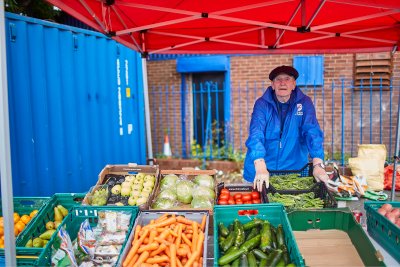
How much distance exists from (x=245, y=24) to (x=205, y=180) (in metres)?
2.01

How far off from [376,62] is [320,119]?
6.18 ft

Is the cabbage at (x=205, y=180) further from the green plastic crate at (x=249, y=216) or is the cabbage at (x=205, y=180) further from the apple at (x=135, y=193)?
the green plastic crate at (x=249, y=216)

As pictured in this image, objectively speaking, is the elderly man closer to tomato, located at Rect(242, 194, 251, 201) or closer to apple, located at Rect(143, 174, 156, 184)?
tomato, located at Rect(242, 194, 251, 201)

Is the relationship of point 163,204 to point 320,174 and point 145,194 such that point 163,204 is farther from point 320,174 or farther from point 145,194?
point 320,174

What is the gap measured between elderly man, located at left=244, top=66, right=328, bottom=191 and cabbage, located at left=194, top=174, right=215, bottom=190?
52 centimetres

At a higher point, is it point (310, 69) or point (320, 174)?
point (310, 69)

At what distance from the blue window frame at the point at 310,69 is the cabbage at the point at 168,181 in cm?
589

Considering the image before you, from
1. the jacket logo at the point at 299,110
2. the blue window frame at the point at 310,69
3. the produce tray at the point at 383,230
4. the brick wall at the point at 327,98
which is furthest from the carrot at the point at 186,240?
the blue window frame at the point at 310,69

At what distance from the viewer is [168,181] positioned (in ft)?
12.5

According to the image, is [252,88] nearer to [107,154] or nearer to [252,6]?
[107,154]

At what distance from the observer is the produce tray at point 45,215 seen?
2794mm

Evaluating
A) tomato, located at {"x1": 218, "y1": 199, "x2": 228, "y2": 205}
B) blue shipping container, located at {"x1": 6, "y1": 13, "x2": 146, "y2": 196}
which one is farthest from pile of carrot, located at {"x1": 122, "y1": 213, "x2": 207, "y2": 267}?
blue shipping container, located at {"x1": 6, "y1": 13, "x2": 146, "y2": 196}

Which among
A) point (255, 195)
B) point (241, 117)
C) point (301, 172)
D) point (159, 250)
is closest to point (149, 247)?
point (159, 250)

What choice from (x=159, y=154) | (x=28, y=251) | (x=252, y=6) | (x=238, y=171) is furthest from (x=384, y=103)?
(x=28, y=251)
